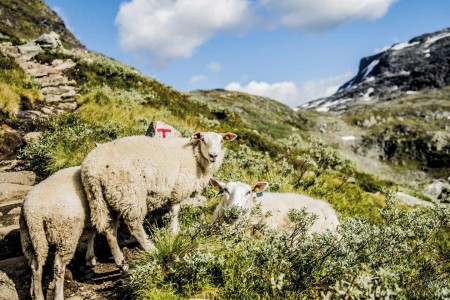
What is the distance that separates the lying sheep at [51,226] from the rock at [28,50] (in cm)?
1706

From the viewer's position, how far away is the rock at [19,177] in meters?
8.00

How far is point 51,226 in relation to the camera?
464 centimetres

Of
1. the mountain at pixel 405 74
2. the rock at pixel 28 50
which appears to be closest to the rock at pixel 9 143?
the rock at pixel 28 50

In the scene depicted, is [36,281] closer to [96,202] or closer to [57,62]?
[96,202]

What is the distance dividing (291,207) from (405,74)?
468ft

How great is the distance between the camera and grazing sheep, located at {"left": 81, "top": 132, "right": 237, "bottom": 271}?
16.7ft

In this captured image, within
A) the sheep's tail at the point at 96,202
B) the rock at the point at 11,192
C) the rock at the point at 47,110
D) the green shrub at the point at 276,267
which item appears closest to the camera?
the green shrub at the point at 276,267

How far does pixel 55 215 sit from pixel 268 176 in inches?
259

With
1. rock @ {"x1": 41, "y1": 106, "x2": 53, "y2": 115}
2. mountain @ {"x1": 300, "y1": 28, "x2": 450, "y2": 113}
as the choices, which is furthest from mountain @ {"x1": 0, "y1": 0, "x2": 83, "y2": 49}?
mountain @ {"x1": 300, "y1": 28, "x2": 450, "y2": 113}

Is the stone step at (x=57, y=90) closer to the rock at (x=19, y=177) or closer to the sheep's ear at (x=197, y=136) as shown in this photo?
the rock at (x=19, y=177)

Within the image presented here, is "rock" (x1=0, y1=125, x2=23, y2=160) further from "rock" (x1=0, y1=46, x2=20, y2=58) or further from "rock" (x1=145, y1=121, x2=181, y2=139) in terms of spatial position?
"rock" (x1=0, y1=46, x2=20, y2=58)

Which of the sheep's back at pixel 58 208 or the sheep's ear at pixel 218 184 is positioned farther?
the sheep's ear at pixel 218 184

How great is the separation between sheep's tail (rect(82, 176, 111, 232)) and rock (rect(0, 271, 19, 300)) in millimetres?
1306

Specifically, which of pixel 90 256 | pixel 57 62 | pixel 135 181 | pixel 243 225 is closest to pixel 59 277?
pixel 90 256
